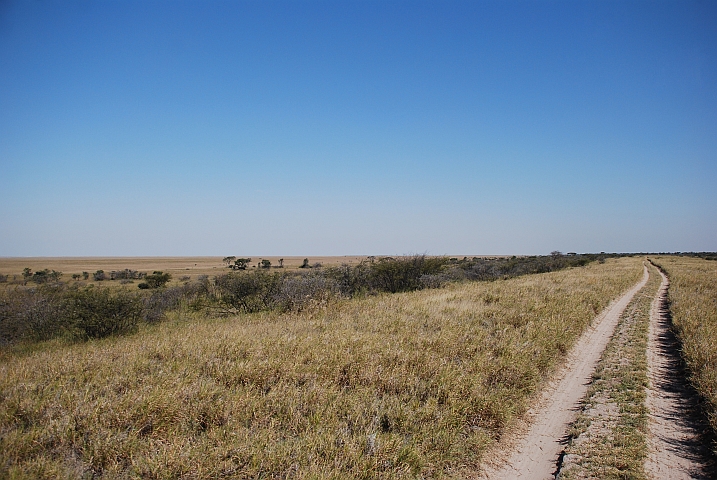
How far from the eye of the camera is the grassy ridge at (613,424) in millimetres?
4082

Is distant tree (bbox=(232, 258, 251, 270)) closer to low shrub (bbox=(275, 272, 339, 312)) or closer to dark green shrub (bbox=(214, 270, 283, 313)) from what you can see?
dark green shrub (bbox=(214, 270, 283, 313))

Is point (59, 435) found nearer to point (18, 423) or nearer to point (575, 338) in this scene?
point (18, 423)

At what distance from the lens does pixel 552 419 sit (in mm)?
5422

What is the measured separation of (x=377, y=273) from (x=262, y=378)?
1776 centimetres

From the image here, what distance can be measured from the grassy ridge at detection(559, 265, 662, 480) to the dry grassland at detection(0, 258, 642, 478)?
2.91 ft

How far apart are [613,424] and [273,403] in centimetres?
509

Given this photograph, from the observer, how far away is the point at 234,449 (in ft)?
12.0

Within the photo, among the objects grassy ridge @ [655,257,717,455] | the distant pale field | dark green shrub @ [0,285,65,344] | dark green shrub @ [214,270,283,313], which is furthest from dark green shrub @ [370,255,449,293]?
dark green shrub @ [0,285,65,344]

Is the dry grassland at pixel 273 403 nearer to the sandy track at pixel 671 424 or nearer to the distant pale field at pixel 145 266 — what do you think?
the sandy track at pixel 671 424

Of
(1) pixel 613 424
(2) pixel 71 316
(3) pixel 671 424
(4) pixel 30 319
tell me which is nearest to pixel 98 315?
(2) pixel 71 316

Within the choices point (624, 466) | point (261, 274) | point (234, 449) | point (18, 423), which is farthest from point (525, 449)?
point (261, 274)

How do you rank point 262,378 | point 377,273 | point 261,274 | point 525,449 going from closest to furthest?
point 525,449 < point 262,378 < point 261,274 < point 377,273

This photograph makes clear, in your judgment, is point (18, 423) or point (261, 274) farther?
point (261, 274)

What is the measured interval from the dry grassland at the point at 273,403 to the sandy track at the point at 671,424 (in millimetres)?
1686
